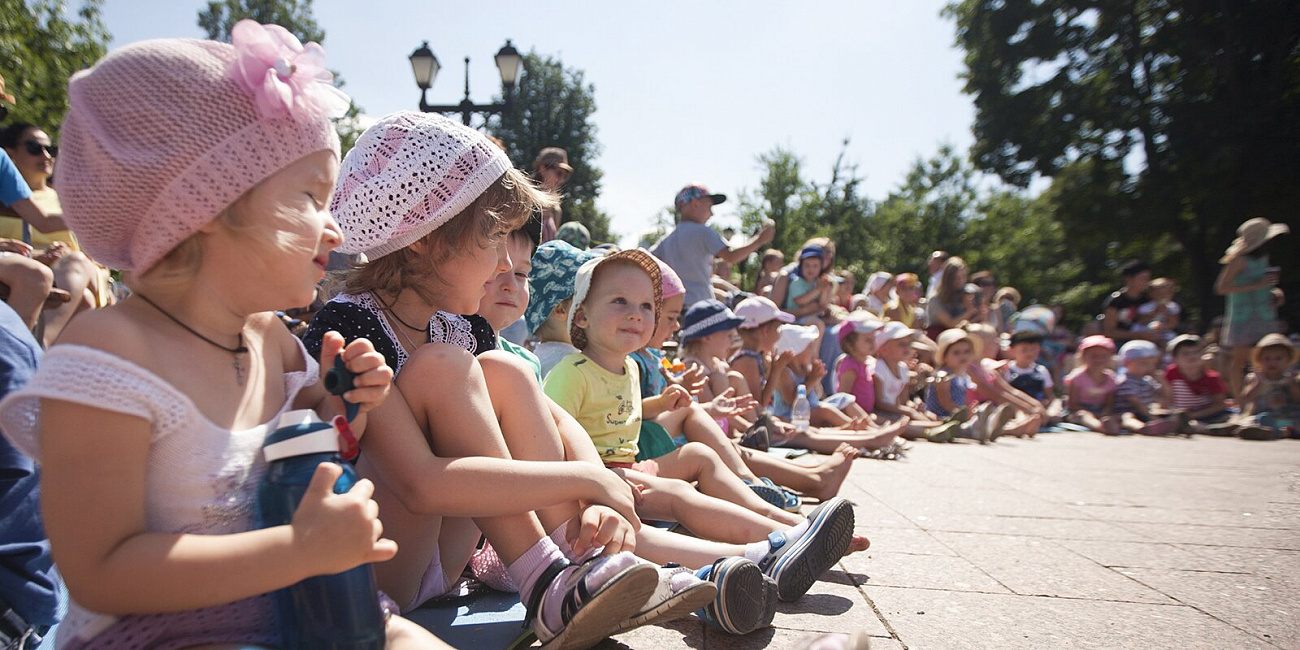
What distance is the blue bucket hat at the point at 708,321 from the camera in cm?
503

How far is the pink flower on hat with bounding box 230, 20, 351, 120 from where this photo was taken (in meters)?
1.21

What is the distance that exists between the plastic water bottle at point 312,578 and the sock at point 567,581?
1.53 ft

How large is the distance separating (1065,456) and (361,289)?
19.2 ft

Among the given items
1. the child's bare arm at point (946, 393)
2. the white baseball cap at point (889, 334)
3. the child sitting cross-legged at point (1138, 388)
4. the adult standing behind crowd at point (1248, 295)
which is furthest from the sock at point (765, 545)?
the adult standing behind crowd at point (1248, 295)

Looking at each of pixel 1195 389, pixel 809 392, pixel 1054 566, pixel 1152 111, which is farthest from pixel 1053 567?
pixel 1152 111

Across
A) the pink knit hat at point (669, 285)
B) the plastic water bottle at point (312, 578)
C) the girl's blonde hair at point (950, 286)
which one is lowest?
the plastic water bottle at point (312, 578)

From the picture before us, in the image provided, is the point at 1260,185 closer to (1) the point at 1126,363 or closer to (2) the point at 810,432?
(1) the point at 1126,363

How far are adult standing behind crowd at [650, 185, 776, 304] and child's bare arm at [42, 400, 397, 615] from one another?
18.7ft

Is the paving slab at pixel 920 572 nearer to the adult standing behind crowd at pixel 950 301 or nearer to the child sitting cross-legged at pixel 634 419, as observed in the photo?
the child sitting cross-legged at pixel 634 419

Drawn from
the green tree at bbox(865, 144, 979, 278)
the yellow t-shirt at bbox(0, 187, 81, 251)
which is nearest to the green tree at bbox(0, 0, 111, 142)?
the yellow t-shirt at bbox(0, 187, 81, 251)

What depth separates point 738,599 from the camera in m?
1.81

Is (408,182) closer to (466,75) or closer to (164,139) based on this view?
(164,139)

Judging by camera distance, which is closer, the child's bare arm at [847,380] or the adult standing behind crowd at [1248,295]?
the child's bare arm at [847,380]

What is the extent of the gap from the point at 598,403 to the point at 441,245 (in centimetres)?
103
